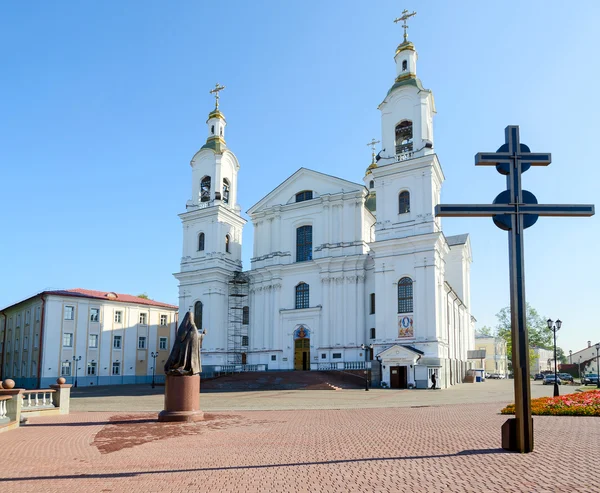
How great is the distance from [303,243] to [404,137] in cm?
1312

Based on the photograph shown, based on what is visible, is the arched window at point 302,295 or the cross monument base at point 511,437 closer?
the cross monument base at point 511,437

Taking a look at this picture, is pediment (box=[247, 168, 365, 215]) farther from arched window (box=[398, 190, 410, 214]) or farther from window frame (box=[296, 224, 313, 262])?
arched window (box=[398, 190, 410, 214])

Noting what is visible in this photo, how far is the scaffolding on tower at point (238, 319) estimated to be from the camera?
175ft

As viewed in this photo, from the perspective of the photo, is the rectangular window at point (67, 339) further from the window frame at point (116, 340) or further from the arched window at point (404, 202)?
the arched window at point (404, 202)

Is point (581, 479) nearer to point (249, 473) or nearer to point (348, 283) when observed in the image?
point (249, 473)

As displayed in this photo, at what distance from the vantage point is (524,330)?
32.1 feet

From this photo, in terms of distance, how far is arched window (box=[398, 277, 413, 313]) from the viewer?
43.2 meters

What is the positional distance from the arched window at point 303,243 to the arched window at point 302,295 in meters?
2.42

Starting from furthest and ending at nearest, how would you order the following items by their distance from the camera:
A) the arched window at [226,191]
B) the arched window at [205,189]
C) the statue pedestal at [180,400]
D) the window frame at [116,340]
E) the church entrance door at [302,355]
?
the arched window at [226,191], the arched window at [205,189], the window frame at [116,340], the church entrance door at [302,355], the statue pedestal at [180,400]

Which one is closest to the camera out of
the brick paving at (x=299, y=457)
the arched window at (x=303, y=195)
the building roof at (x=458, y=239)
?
the brick paving at (x=299, y=457)

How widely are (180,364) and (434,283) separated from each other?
28.9 metres

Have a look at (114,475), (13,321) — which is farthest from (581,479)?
(13,321)

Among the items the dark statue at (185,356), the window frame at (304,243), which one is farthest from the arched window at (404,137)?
the dark statue at (185,356)

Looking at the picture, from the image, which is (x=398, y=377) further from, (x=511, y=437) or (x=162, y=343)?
(x=511, y=437)
